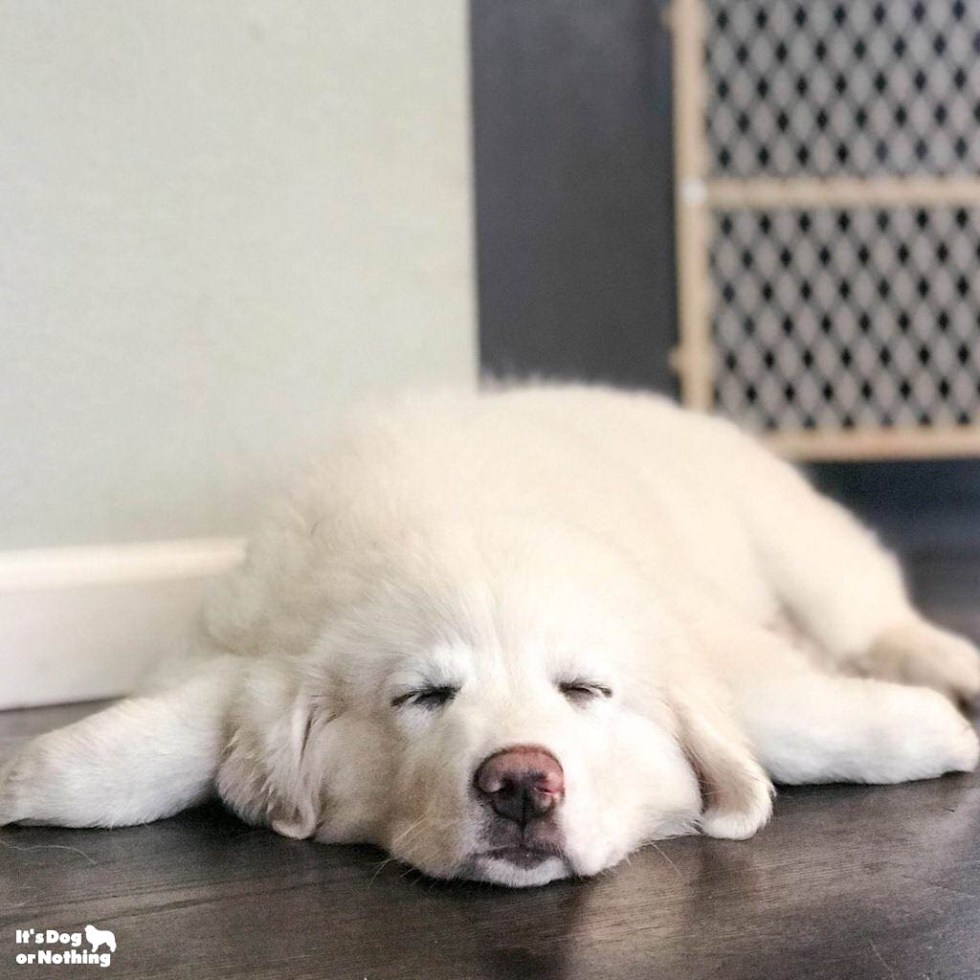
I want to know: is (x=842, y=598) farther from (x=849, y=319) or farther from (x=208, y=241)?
(x=849, y=319)

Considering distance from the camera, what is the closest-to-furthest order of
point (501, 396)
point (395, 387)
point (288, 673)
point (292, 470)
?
1. point (288, 673)
2. point (292, 470)
3. point (501, 396)
4. point (395, 387)

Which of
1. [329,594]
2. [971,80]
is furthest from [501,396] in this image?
[971,80]

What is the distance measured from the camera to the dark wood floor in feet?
4.07

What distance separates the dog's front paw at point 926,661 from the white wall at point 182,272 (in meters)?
1.26

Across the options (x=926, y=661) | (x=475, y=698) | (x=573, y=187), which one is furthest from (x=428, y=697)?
(x=573, y=187)

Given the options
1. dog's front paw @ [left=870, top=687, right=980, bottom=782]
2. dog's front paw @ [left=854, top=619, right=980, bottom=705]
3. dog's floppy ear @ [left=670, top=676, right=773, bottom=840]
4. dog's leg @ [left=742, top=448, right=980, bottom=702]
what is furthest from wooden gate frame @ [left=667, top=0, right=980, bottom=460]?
dog's floppy ear @ [left=670, top=676, right=773, bottom=840]

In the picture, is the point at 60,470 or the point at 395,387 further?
the point at 395,387

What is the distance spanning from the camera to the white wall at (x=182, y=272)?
8.37 ft

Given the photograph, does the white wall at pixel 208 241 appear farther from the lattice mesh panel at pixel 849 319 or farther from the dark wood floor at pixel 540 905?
the lattice mesh panel at pixel 849 319

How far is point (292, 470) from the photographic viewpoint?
86.7 inches

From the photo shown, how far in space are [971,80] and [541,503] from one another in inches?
166

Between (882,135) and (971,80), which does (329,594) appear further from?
(971,80)

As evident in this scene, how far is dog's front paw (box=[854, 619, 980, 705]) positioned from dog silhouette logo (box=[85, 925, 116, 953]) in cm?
158

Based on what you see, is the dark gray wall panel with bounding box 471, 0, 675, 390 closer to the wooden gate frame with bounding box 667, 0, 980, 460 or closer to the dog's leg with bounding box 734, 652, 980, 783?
the wooden gate frame with bounding box 667, 0, 980, 460
